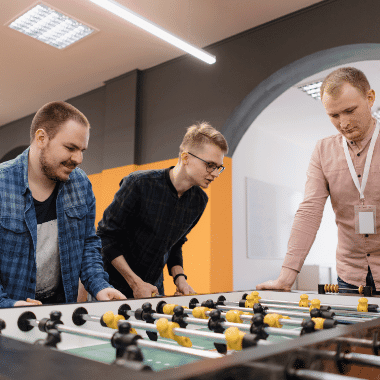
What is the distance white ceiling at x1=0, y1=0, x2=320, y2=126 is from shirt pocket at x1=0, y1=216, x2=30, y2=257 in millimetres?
2865

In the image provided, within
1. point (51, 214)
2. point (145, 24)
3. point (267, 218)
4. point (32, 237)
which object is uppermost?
point (145, 24)

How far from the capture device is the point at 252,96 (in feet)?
13.4

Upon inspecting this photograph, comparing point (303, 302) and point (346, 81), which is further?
point (346, 81)

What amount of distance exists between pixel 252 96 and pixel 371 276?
2.71m

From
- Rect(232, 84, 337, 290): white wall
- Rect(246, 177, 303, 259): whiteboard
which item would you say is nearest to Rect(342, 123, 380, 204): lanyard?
Rect(232, 84, 337, 290): white wall

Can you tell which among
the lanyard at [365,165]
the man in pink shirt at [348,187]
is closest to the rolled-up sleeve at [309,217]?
the man in pink shirt at [348,187]

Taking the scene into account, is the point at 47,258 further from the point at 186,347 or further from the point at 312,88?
the point at 312,88

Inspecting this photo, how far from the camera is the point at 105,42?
4441 millimetres

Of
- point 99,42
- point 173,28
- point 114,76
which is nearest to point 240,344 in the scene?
point 173,28

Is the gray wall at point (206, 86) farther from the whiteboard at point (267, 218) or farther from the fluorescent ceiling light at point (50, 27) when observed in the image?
the whiteboard at point (267, 218)

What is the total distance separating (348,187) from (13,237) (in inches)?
59.6

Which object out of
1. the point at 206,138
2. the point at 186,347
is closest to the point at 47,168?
the point at 206,138

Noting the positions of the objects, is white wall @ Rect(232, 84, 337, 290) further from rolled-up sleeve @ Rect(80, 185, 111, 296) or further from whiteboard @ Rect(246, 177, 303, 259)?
rolled-up sleeve @ Rect(80, 185, 111, 296)

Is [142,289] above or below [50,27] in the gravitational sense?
below
